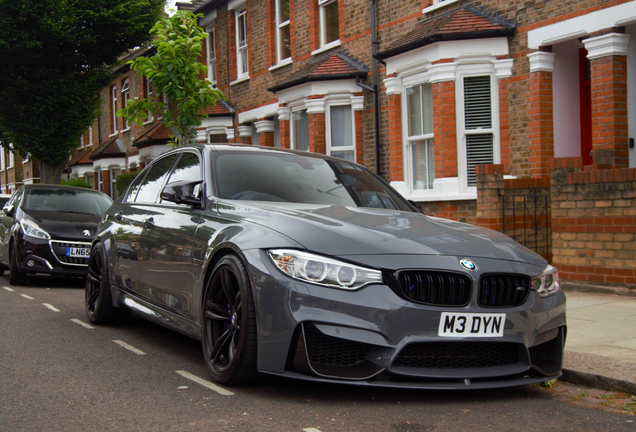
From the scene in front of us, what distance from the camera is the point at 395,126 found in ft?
47.4

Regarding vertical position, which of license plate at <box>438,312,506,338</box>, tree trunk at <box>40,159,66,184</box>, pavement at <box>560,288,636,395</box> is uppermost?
tree trunk at <box>40,159,66,184</box>

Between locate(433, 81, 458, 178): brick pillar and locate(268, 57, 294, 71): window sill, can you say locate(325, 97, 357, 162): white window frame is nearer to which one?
locate(268, 57, 294, 71): window sill

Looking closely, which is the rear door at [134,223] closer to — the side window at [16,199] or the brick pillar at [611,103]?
the side window at [16,199]

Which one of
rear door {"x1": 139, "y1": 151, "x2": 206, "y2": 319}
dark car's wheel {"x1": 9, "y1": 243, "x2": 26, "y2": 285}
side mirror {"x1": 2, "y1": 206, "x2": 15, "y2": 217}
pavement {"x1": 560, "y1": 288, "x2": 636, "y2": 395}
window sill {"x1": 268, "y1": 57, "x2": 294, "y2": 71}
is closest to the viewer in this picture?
pavement {"x1": 560, "y1": 288, "x2": 636, "y2": 395}

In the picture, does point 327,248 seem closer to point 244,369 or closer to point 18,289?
point 244,369

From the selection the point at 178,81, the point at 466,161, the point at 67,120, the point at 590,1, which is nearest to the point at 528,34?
the point at 590,1

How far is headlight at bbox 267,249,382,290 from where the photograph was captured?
3930mm

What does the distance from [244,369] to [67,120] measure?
2246 cm

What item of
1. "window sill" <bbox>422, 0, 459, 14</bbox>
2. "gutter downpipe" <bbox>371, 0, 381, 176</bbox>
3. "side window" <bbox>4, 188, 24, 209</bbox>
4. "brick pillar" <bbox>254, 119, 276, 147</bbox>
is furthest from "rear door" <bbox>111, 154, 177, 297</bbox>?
"brick pillar" <bbox>254, 119, 276, 147</bbox>

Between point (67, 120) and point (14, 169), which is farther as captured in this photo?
point (14, 169)

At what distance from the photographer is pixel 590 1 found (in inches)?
429

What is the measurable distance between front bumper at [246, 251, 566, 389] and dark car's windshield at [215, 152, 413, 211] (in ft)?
4.04

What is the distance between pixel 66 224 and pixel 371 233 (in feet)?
25.6

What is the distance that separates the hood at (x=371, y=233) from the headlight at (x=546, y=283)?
0.10 metres
